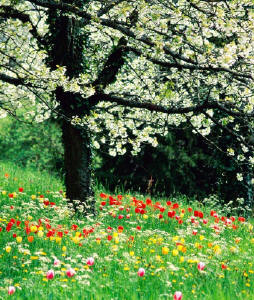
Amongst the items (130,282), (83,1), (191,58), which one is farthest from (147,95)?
(130,282)

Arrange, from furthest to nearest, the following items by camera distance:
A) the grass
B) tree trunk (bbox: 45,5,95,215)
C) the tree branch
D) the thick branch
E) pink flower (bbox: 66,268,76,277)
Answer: the thick branch → tree trunk (bbox: 45,5,95,215) → the tree branch → the grass → pink flower (bbox: 66,268,76,277)

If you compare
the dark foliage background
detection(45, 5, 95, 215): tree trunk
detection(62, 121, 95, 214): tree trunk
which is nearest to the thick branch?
detection(45, 5, 95, 215): tree trunk

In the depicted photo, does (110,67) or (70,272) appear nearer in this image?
(70,272)

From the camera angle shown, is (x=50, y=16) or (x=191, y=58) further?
(x=50, y=16)

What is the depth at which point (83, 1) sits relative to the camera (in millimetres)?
7488

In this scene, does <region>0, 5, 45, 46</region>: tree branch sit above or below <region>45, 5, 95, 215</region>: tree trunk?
above

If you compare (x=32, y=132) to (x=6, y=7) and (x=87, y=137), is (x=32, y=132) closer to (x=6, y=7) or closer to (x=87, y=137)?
(x=87, y=137)

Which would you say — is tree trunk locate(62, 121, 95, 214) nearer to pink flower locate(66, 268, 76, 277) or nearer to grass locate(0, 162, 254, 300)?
grass locate(0, 162, 254, 300)

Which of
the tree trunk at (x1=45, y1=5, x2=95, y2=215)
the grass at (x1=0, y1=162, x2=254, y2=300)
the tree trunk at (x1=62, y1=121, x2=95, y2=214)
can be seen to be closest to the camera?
the grass at (x1=0, y1=162, x2=254, y2=300)

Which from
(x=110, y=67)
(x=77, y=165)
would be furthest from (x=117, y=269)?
(x=110, y=67)

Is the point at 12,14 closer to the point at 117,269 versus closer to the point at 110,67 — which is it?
the point at 110,67

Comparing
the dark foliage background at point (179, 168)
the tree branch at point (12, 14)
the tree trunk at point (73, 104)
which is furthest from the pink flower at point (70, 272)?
the dark foliage background at point (179, 168)

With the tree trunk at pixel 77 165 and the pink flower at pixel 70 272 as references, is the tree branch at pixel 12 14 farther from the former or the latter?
the pink flower at pixel 70 272

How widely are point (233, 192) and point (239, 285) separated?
725cm
